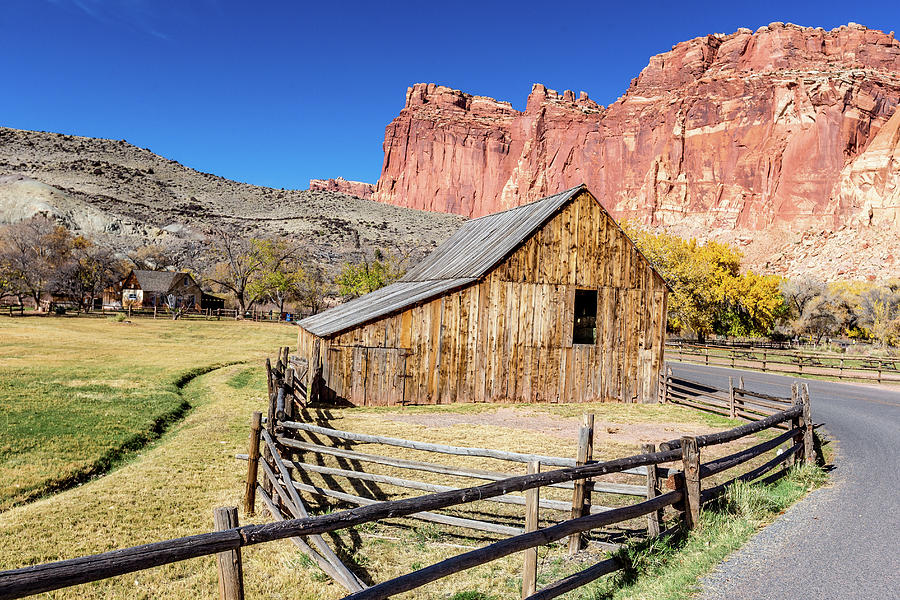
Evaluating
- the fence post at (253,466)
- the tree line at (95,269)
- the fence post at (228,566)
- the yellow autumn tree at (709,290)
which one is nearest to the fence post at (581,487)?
the fence post at (228,566)

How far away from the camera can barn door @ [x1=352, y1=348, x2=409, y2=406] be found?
54.3ft

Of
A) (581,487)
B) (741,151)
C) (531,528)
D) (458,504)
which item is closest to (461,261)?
(458,504)

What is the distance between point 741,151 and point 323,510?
416 feet

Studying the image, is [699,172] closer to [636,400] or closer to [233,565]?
[636,400]

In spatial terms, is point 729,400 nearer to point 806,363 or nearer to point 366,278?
point 806,363

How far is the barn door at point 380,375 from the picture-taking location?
16.5 m

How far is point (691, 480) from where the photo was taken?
21.8ft

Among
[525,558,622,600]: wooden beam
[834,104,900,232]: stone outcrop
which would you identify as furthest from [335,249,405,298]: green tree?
[834,104,900,232]: stone outcrop

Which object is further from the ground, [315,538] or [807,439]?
[807,439]

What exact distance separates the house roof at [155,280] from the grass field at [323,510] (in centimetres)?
5218

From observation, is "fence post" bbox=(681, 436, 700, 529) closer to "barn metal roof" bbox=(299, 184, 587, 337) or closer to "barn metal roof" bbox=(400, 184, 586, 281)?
"barn metal roof" bbox=(299, 184, 587, 337)

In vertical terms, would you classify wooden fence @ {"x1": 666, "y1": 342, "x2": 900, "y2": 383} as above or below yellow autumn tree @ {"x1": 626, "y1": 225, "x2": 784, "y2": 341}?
below

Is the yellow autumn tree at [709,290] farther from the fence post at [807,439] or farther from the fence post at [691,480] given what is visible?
the fence post at [691,480]

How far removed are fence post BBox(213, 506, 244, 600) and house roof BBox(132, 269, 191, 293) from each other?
6871 cm
